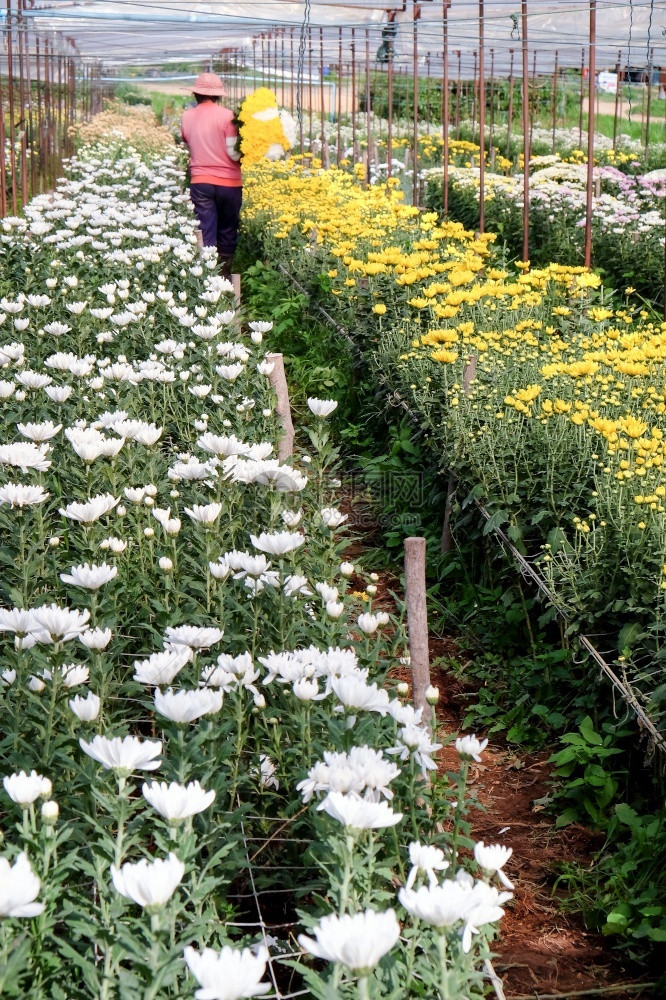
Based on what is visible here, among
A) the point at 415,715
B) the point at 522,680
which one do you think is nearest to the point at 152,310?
the point at 522,680

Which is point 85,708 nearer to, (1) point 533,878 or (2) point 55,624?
(2) point 55,624

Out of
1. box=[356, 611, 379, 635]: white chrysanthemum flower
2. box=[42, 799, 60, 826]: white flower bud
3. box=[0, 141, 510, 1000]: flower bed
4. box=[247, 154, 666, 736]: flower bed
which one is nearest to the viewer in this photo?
box=[0, 141, 510, 1000]: flower bed

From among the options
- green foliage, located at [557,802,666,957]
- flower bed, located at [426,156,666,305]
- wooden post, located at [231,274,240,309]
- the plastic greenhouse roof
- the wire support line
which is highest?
the plastic greenhouse roof

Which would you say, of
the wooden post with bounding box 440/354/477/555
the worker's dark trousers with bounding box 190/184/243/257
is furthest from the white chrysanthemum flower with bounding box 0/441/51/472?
the worker's dark trousers with bounding box 190/184/243/257

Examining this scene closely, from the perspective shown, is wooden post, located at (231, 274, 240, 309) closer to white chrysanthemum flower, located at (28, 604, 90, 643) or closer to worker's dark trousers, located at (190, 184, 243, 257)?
worker's dark trousers, located at (190, 184, 243, 257)

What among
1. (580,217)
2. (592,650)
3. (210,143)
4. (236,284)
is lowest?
(592,650)

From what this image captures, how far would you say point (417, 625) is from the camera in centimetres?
306

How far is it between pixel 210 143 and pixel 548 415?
627 cm

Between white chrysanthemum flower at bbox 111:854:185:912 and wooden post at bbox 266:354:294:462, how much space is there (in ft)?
10.9

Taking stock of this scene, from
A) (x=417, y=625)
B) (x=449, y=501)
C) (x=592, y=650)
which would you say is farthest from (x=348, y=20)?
(x=417, y=625)

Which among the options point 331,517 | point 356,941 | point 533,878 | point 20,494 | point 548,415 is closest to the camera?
point 356,941

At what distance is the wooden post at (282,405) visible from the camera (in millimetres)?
4934

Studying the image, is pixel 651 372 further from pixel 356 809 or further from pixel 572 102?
pixel 572 102

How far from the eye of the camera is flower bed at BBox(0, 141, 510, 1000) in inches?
65.9
